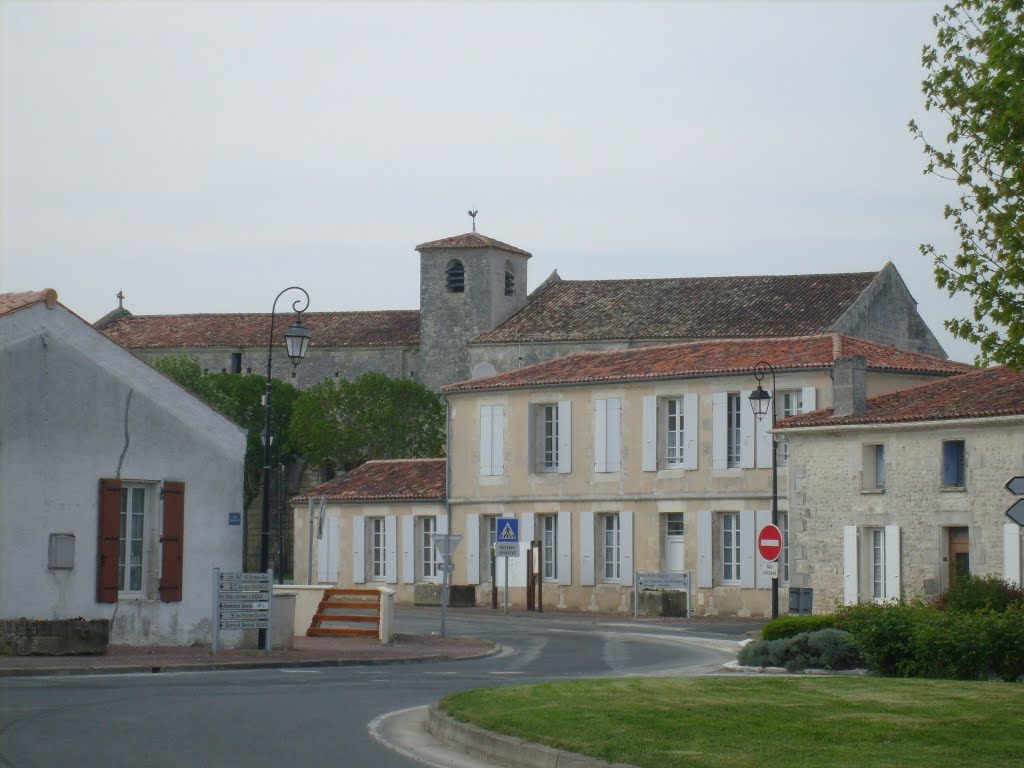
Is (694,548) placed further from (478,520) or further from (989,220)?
(989,220)

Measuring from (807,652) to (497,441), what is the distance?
987 inches

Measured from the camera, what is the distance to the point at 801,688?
16922mm

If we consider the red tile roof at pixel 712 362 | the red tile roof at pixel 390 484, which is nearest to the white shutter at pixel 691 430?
the red tile roof at pixel 712 362

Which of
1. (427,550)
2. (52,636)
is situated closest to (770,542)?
(52,636)

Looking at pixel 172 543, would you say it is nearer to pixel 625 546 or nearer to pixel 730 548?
pixel 730 548

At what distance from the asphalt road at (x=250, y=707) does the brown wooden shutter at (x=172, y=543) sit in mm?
2971

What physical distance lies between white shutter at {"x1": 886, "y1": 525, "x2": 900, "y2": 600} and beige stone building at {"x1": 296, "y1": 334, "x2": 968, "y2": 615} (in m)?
4.25

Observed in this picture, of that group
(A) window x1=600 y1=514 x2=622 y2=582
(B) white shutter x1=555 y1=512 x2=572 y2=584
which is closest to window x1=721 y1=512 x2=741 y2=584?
(A) window x1=600 y1=514 x2=622 y2=582

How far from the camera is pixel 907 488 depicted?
117 feet

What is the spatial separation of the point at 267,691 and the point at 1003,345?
28.6 feet

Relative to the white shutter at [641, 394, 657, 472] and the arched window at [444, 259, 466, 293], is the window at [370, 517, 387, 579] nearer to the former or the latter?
the white shutter at [641, 394, 657, 472]

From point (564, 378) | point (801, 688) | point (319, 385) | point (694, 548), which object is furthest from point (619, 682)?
point (319, 385)

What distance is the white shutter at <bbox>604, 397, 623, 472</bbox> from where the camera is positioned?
45.5 meters

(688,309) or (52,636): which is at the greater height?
(688,309)
